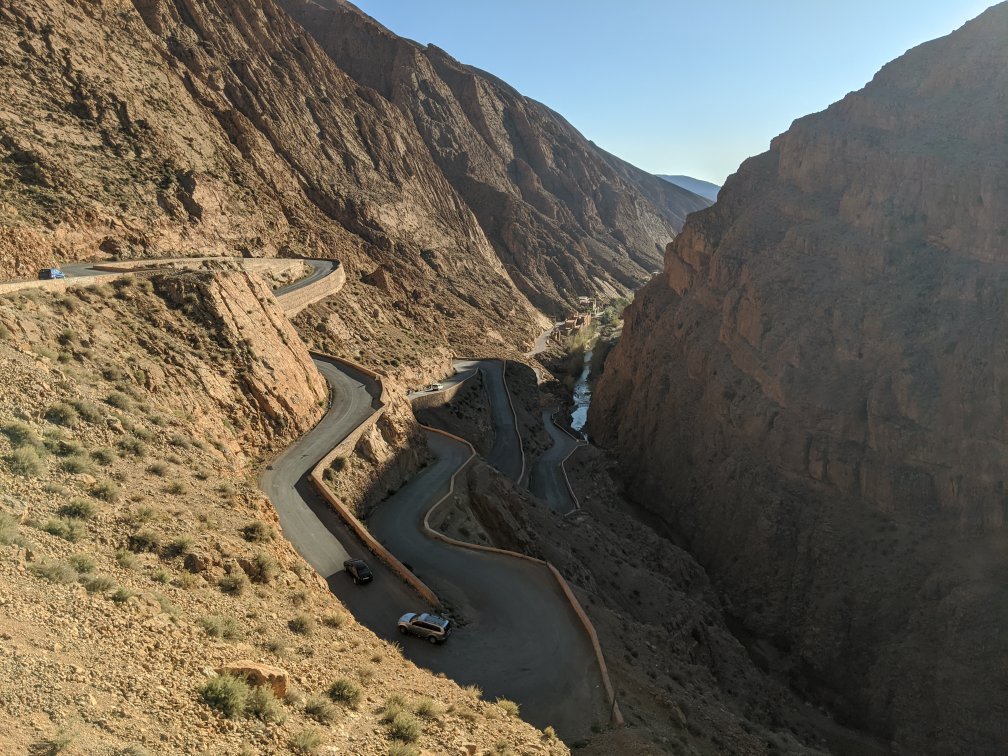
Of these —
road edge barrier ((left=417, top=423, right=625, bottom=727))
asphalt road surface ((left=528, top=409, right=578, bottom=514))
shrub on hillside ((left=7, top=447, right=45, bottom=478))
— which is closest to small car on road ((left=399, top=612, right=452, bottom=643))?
road edge barrier ((left=417, top=423, right=625, bottom=727))

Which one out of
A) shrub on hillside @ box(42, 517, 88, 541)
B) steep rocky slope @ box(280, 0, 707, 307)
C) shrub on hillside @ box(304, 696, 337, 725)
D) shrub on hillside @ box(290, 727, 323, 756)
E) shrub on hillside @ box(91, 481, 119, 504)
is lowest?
shrub on hillside @ box(304, 696, 337, 725)

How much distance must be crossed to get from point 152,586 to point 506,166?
11896 cm

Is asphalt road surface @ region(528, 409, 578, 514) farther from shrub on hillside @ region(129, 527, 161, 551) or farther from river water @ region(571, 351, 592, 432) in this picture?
shrub on hillside @ region(129, 527, 161, 551)

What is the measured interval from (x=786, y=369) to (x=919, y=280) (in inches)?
322

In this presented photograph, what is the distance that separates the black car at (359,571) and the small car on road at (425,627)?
69.2 inches

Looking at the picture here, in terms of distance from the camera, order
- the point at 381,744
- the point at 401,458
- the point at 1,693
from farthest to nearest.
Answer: the point at 401,458, the point at 381,744, the point at 1,693

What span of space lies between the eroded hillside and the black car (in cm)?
240

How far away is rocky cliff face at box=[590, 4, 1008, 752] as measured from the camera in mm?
29000

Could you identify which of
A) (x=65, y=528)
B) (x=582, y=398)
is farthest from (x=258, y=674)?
(x=582, y=398)

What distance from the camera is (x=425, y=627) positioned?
14.7 meters

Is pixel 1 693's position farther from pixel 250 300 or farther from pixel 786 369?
pixel 786 369

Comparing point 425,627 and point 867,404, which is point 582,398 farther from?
point 425,627

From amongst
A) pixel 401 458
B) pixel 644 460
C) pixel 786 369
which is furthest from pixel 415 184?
pixel 401 458

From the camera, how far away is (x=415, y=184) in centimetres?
7888
